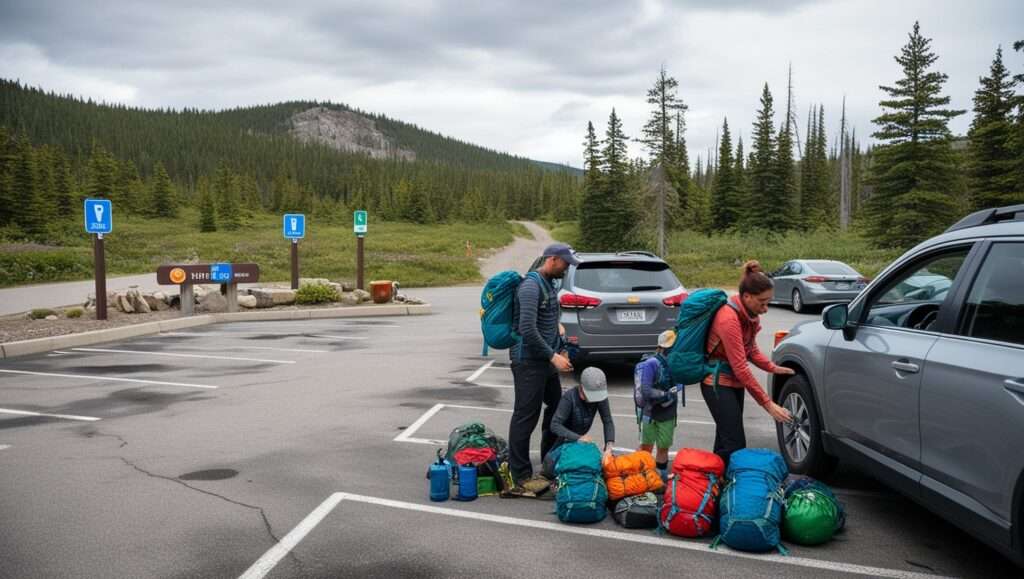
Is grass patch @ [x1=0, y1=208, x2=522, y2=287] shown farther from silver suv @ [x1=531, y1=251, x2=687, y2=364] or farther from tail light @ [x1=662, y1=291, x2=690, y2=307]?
tail light @ [x1=662, y1=291, x2=690, y2=307]

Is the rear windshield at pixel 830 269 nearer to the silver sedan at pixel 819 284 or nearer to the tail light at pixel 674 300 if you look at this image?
the silver sedan at pixel 819 284

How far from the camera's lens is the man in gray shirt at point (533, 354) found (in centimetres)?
497

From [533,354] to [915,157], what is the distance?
139 ft

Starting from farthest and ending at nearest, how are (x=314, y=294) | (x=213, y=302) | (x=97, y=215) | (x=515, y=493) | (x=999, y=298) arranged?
(x=314, y=294) < (x=213, y=302) < (x=97, y=215) < (x=515, y=493) < (x=999, y=298)

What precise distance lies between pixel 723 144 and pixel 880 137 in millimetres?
31715

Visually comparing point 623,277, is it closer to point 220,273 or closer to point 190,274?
point 220,273

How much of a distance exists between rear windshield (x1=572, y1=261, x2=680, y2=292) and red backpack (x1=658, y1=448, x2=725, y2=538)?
4.59 m

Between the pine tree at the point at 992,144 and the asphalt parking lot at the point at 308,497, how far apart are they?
36939 mm

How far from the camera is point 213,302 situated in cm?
1825

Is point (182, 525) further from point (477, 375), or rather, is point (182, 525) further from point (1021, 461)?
point (477, 375)

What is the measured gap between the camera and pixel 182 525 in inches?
176

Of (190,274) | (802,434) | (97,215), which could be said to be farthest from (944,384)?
(190,274)

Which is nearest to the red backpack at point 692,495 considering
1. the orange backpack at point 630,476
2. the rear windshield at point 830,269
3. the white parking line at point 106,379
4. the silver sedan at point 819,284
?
the orange backpack at point 630,476

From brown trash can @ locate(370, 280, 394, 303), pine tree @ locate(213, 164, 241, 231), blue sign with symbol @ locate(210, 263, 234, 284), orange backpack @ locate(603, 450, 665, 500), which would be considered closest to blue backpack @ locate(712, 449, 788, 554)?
orange backpack @ locate(603, 450, 665, 500)
